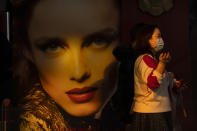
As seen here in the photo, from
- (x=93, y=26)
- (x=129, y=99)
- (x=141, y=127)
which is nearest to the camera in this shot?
(x=141, y=127)

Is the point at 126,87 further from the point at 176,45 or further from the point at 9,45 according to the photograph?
the point at 9,45

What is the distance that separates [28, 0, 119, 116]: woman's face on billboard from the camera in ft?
10.4

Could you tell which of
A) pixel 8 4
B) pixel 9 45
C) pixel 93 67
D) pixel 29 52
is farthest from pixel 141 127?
pixel 8 4

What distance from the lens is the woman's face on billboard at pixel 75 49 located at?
317cm

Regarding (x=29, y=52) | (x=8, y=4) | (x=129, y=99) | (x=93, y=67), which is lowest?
(x=129, y=99)

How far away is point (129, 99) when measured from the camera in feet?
10.0

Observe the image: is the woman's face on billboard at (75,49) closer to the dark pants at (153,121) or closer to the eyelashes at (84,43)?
the eyelashes at (84,43)

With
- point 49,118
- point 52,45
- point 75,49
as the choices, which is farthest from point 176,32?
point 49,118

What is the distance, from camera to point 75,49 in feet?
10.5

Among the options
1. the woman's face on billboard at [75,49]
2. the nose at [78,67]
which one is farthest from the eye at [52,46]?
the nose at [78,67]

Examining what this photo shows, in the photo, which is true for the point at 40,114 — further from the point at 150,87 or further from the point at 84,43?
the point at 150,87

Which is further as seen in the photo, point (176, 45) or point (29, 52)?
point (176, 45)

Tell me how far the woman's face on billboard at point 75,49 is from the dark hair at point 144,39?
2.21ft

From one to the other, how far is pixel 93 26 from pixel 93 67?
489 millimetres
